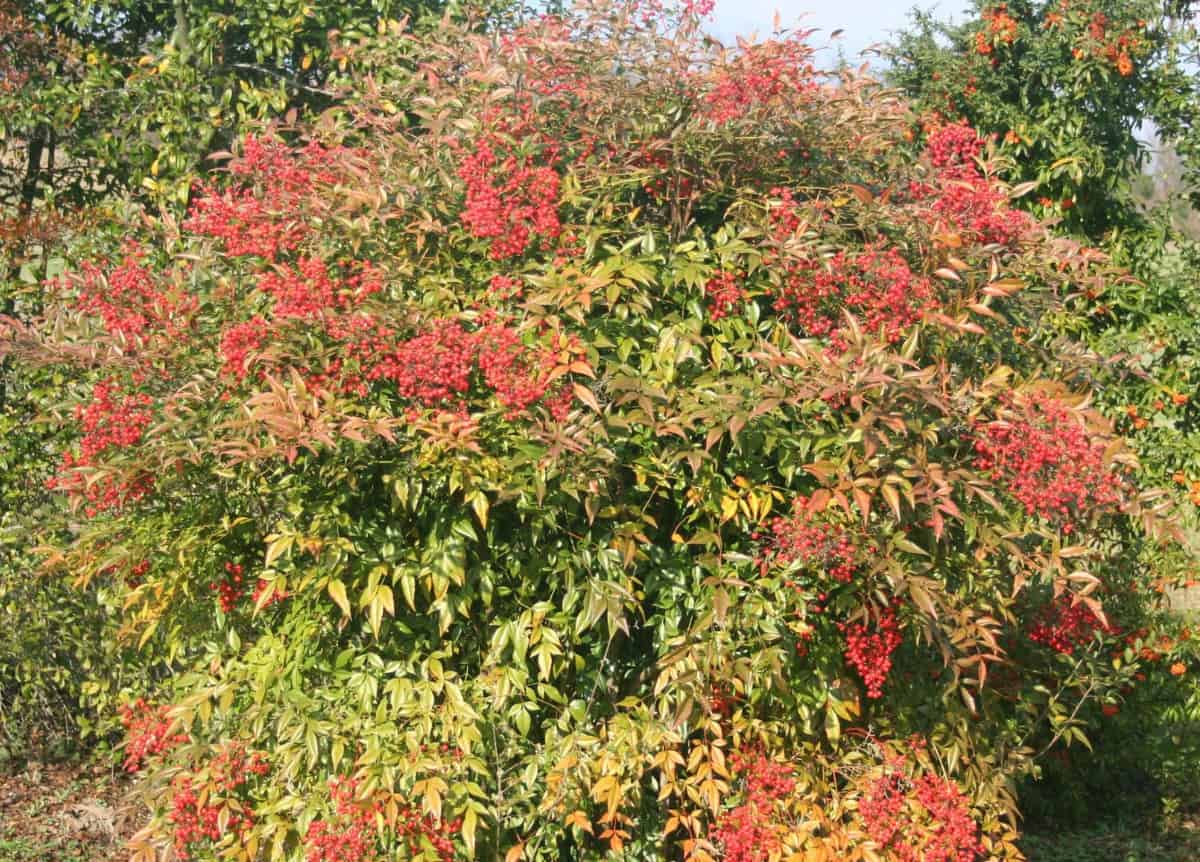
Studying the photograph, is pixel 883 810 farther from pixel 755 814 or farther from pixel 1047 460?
pixel 1047 460

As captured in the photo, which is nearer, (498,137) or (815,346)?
(815,346)

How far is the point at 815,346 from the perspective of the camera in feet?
9.24

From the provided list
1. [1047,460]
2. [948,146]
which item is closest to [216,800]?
[1047,460]

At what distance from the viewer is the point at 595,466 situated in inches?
105

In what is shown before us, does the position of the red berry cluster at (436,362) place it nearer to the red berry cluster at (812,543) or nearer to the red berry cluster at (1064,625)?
the red berry cluster at (812,543)

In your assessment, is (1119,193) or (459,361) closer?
(459,361)

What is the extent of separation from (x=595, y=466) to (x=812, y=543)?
1.69 feet

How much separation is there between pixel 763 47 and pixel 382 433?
143cm

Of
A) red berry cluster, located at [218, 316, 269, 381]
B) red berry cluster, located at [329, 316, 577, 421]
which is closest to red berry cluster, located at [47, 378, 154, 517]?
red berry cluster, located at [218, 316, 269, 381]

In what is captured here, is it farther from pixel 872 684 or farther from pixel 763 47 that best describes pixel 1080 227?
pixel 872 684

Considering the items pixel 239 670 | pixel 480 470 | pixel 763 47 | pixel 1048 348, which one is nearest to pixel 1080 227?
pixel 1048 348

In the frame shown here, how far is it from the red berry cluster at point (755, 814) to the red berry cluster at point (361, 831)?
0.65 m

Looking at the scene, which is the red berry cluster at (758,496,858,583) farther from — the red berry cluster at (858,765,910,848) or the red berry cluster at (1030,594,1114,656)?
the red berry cluster at (1030,594,1114,656)

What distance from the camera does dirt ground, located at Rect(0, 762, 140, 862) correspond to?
4520 mm
